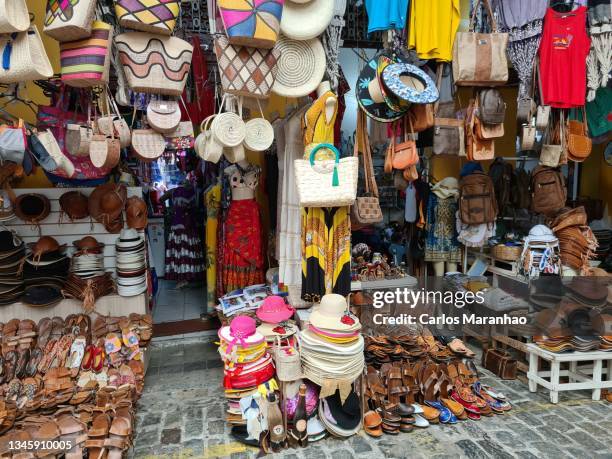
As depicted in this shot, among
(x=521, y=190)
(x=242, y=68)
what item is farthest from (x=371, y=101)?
(x=521, y=190)

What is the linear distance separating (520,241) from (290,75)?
3.77 m

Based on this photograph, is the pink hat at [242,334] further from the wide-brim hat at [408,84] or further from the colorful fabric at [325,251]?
the wide-brim hat at [408,84]

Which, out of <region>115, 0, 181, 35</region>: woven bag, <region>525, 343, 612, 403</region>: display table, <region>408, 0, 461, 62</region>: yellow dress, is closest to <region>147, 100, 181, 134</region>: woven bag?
<region>115, 0, 181, 35</region>: woven bag

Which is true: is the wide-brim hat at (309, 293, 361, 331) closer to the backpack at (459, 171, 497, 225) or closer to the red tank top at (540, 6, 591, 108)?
the backpack at (459, 171, 497, 225)

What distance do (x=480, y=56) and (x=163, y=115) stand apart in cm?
309

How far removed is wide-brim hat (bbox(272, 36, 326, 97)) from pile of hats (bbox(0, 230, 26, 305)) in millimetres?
2869

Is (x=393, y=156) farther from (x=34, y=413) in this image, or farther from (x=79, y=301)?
(x=34, y=413)

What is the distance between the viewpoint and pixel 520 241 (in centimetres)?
554

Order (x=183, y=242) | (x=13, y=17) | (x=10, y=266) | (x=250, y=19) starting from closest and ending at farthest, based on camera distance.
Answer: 1. (x=13, y=17)
2. (x=250, y=19)
3. (x=10, y=266)
4. (x=183, y=242)

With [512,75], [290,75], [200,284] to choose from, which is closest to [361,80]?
[290,75]

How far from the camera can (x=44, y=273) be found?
416 centimetres

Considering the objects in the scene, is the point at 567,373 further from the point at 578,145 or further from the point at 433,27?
the point at 433,27

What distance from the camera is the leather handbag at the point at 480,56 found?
13.8ft

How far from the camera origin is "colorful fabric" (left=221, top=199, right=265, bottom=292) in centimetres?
508
